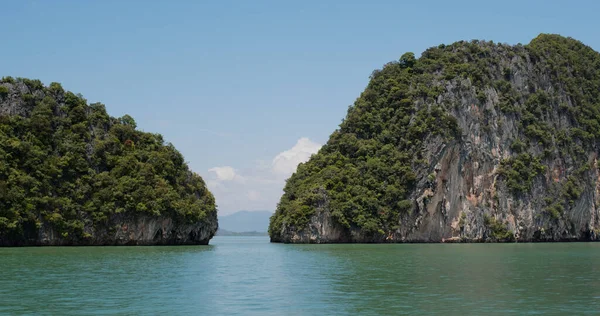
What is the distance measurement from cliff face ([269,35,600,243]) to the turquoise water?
39435mm

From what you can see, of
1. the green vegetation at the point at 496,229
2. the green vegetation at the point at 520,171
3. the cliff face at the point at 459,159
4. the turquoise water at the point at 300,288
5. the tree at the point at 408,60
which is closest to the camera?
the turquoise water at the point at 300,288

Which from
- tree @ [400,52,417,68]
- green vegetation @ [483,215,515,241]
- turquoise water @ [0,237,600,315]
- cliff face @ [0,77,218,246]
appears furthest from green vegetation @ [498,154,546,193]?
turquoise water @ [0,237,600,315]

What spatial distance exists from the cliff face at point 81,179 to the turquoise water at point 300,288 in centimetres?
2300

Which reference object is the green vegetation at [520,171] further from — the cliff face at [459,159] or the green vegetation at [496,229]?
the green vegetation at [496,229]

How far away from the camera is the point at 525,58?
98312mm

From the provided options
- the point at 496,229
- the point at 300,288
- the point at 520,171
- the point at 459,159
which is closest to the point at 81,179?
the point at 300,288

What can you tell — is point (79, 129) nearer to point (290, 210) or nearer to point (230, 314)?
point (290, 210)

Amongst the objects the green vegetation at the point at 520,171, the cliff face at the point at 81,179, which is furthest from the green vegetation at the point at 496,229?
the cliff face at the point at 81,179

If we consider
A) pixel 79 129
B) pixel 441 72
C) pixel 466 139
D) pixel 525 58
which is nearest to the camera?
pixel 79 129

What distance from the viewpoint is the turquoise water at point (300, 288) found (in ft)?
64.4

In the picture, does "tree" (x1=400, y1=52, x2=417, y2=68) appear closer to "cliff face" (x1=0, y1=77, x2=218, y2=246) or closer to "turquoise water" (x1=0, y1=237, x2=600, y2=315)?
"cliff face" (x1=0, y1=77, x2=218, y2=246)

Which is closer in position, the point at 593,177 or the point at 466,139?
the point at 466,139

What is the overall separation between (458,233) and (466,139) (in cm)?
1294

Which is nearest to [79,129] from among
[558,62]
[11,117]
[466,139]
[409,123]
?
[11,117]
